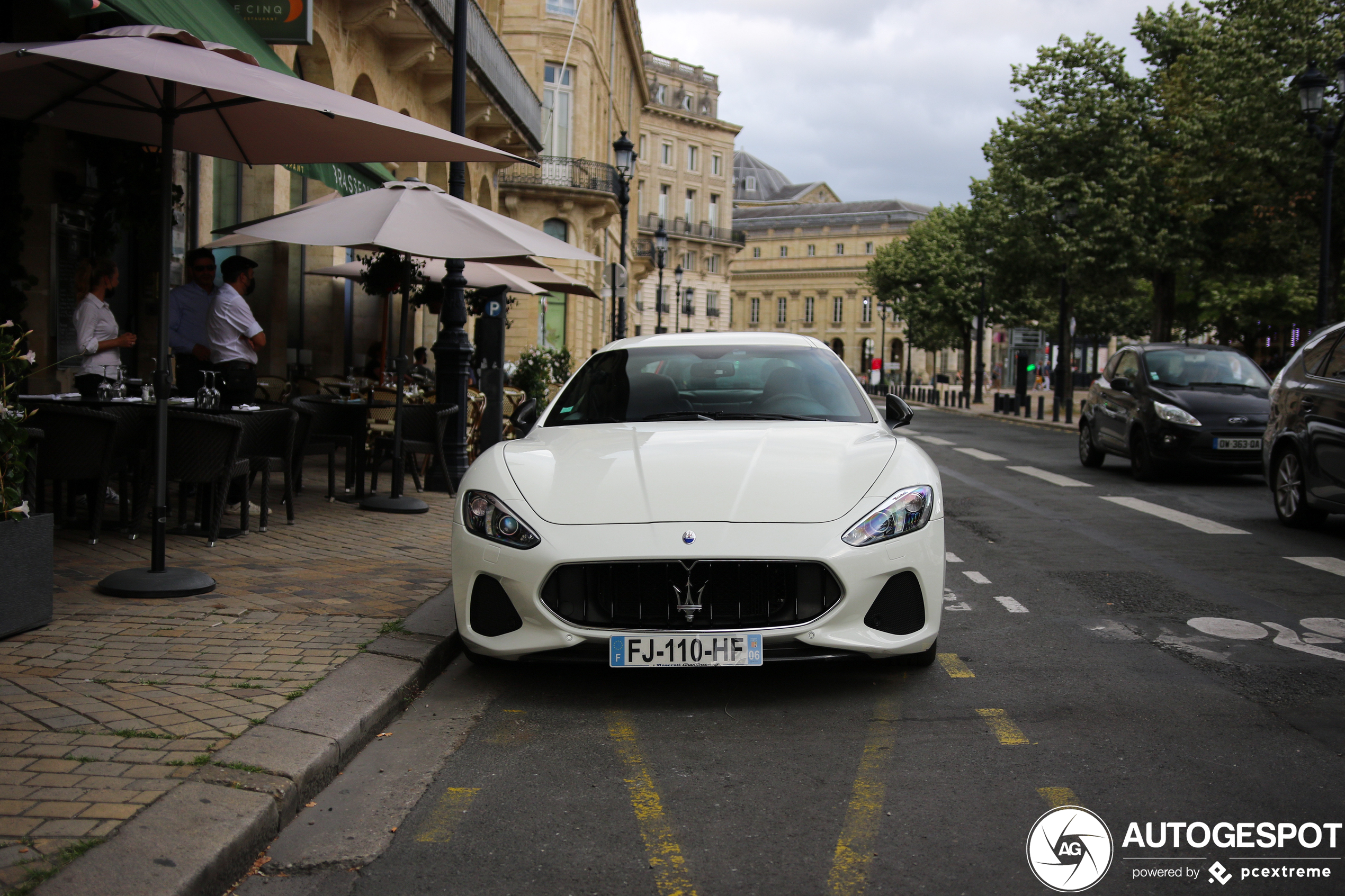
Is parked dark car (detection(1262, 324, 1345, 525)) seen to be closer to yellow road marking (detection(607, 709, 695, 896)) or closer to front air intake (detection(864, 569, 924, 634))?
front air intake (detection(864, 569, 924, 634))

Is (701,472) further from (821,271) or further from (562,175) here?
(821,271)

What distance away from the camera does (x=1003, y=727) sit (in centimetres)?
449

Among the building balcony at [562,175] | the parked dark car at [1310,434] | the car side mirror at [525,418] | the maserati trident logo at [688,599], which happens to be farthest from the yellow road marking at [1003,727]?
the building balcony at [562,175]

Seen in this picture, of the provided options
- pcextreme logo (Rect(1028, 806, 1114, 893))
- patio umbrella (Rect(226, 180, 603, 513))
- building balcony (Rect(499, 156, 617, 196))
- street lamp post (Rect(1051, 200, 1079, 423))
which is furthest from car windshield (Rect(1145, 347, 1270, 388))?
building balcony (Rect(499, 156, 617, 196))

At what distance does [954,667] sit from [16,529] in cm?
392

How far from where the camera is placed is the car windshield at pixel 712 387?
19.9 ft

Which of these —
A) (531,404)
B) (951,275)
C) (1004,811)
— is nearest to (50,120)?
(531,404)

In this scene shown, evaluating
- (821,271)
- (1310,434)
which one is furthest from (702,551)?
(821,271)

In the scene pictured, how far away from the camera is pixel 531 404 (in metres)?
6.55

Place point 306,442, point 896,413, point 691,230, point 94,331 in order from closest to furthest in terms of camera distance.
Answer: point 896,413 → point 94,331 → point 306,442 → point 691,230

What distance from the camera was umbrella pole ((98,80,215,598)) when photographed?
6.02 metres

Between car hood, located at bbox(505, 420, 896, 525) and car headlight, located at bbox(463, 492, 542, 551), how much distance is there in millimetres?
97

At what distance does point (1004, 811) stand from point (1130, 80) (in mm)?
36047

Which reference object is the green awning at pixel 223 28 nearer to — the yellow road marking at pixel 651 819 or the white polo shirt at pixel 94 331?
the white polo shirt at pixel 94 331
